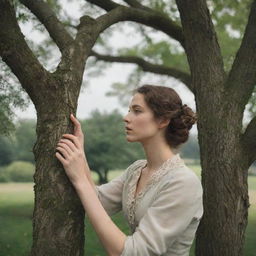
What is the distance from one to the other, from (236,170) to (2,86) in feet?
16.4

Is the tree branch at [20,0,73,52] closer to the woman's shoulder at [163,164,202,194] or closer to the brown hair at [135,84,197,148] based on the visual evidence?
the brown hair at [135,84,197,148]

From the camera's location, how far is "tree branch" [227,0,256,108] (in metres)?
5.38

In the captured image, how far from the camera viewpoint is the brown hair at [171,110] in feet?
8.97

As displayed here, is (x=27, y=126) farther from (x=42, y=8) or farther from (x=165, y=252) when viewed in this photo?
(x=165, y=252)

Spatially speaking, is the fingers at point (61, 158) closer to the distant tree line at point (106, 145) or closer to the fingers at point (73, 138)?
the fingers at point (73, 138)

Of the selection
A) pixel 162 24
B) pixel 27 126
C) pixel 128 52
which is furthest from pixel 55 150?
pixel 27 126

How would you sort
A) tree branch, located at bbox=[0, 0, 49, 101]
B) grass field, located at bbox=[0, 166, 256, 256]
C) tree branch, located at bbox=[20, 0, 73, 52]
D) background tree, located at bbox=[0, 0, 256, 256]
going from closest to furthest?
tree branch, located at bbox=[0, 0, 49, 101] < tree branch, located at bbox=[20, 0, 73, 52] < background tree, located at bbox=[0, 0, 256, 256] < grass field, located at bbox=[0, 166, 256, 256]

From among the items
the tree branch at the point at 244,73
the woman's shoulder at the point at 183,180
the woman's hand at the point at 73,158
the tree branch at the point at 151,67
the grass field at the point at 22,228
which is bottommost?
the grass field at the point at 22,228

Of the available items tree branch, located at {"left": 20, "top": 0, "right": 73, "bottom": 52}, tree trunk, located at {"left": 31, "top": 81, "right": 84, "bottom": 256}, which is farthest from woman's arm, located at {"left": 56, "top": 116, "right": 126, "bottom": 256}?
tree branch, located at {"left": 20, "top": 0, "right": 73, "bottom": 52}

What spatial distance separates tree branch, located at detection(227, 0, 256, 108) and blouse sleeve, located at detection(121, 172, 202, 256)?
123 inches

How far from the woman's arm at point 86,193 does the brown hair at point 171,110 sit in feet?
1.79

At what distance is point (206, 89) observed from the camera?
5.32 m

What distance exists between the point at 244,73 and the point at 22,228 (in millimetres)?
12562

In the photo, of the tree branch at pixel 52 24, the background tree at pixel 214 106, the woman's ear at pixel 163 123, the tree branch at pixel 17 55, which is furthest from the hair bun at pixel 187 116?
the tree branch at pixel 52 24
